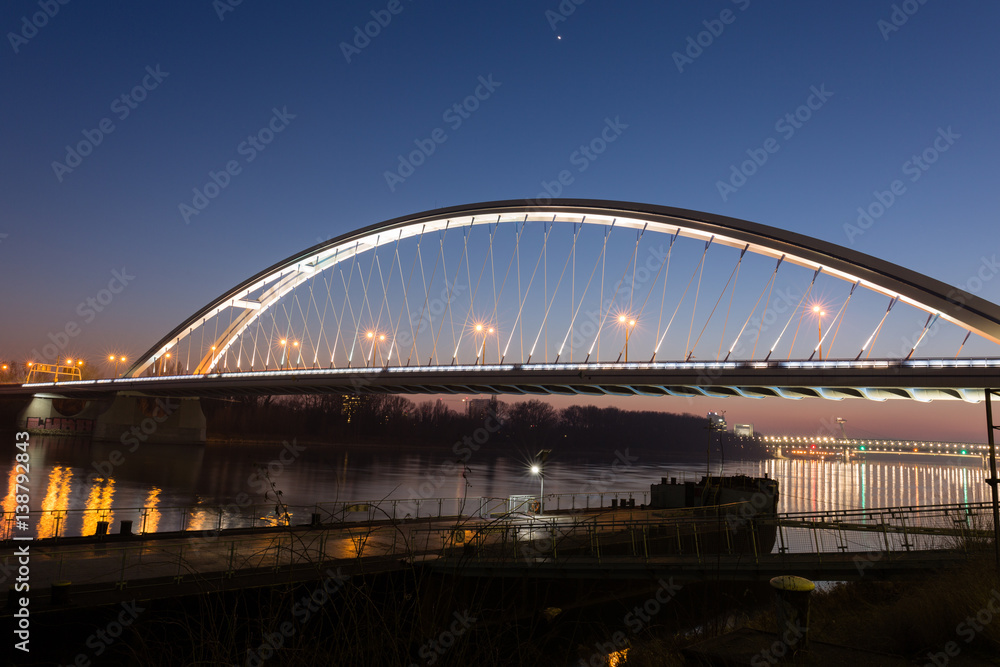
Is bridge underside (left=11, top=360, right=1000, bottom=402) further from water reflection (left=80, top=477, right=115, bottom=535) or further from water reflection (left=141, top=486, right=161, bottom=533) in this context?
water reflection (left=80, top=477, right=115, bottom=535)

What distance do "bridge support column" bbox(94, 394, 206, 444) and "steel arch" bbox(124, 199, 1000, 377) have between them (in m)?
14.0

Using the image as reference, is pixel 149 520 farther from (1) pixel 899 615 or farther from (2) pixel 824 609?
(1) pixel 899 615

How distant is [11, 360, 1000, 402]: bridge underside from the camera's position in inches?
1040

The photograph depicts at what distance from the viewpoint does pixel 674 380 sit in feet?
104

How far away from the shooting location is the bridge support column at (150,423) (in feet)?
232

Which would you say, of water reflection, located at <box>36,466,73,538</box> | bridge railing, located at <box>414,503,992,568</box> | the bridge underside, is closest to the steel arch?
the bridge underside

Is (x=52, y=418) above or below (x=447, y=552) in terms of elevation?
above

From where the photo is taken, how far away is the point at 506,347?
4019 cm

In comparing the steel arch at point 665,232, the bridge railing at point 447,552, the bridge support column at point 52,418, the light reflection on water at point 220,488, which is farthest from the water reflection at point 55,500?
the bridge support column at point 52,418

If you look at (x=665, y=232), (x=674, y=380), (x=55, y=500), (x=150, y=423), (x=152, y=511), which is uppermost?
(x=665, y=232)

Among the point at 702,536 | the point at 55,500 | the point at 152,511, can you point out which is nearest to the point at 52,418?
the point at 55,500

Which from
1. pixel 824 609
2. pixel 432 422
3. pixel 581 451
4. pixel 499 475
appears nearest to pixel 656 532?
pixel 824 609

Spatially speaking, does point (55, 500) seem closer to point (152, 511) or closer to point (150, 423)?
point (152, 511)

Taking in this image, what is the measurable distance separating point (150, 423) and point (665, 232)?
59630 millimetres
